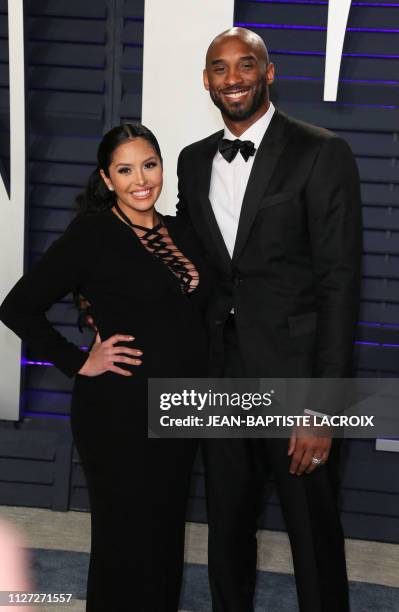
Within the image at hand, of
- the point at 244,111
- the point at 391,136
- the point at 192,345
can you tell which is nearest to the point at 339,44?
the point at 391,136

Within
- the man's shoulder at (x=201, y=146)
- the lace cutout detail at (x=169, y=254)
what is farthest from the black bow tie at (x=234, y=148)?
the lace cutout detail at (x=169, y=254)

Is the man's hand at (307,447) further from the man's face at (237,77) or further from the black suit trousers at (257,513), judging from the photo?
the man's face at (237,77)

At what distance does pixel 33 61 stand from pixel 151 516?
2131 mm

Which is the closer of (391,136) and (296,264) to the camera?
(296,264)

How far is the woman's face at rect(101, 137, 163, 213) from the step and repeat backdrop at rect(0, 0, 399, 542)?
1.15 m

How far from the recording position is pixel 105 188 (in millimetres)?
2436

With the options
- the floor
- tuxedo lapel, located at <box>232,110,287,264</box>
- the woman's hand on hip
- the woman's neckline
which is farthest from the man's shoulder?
the floor

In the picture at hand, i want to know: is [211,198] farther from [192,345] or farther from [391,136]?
[391,136]

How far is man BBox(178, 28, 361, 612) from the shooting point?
7.67 ft

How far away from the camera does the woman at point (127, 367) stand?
2262 mm

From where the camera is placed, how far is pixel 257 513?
8.62 ft

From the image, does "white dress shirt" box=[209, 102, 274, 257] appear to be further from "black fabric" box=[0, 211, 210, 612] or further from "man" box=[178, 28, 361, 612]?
"black fabric" box=[0, 211, 210, 612]

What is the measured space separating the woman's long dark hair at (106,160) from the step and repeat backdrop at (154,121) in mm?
1095

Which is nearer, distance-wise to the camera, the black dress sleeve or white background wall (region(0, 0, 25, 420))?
the black dress sleeve
